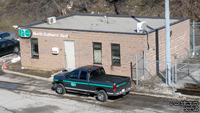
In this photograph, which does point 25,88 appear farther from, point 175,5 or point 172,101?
point 175,5

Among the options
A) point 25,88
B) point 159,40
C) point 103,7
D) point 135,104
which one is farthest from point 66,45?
point 103,7

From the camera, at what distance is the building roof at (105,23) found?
2286cm

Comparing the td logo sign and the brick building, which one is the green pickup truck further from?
the td logo sign

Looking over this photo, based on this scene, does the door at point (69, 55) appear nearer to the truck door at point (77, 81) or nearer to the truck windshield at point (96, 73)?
the truck door at point (77, 81)

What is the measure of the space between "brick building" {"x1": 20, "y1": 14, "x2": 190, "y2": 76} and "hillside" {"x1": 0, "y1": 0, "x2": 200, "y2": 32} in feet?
40.0

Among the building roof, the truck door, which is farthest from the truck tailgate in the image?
the building roof

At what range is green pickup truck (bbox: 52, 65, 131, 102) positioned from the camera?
53.8 feet

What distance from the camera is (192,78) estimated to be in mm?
19406

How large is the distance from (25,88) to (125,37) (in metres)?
7.22

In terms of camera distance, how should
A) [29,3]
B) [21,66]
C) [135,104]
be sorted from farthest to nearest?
[29,3] < [21,66] < [135,104]

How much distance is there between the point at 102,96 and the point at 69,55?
7.60 metres

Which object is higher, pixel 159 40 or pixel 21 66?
pixel 159 40

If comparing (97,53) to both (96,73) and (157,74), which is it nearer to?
(157,74)

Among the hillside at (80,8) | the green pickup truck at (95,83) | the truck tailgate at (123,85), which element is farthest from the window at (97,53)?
the hillside at (80,8)
